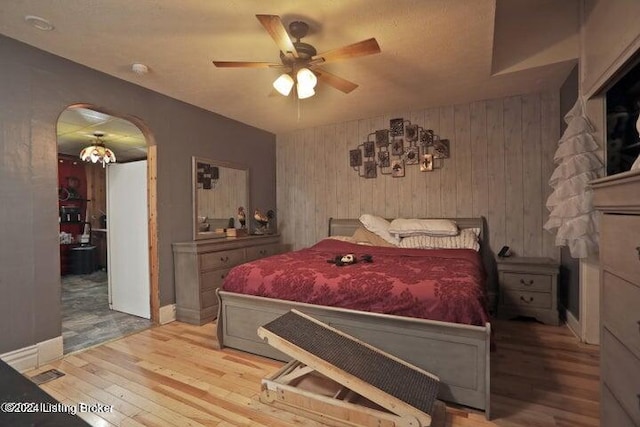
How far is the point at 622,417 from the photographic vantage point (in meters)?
1.14

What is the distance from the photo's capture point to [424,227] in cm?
354

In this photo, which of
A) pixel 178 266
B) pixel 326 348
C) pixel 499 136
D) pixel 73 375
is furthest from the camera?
pixel 499 136

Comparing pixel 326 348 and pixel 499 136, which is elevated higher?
pixel 499 136

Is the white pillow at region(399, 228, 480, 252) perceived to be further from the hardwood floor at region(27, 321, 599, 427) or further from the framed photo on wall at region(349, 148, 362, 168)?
the framed photo on wall at region(349, 148, 362, 168)

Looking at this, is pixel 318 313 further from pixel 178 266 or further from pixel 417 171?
pixel 417 171

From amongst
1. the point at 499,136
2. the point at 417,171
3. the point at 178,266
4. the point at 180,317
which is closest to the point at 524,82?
the point at 499,136

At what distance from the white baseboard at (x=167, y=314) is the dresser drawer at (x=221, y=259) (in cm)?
58

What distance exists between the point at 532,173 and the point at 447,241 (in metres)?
1.28

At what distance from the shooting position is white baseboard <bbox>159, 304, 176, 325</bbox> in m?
3.19

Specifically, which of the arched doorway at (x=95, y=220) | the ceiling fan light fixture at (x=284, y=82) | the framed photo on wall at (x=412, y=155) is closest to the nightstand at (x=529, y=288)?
the framed photo on wall at (x=412, y=155)

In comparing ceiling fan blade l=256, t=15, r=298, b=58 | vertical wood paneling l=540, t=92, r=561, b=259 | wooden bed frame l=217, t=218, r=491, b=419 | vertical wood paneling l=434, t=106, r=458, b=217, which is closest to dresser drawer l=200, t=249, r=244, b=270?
wooden bed frame l=217, t=218, r=491, b=419

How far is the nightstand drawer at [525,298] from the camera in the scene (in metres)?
3.01

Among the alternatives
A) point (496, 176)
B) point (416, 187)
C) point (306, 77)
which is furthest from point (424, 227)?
point (306, 77)

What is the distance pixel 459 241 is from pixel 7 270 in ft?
13.3
